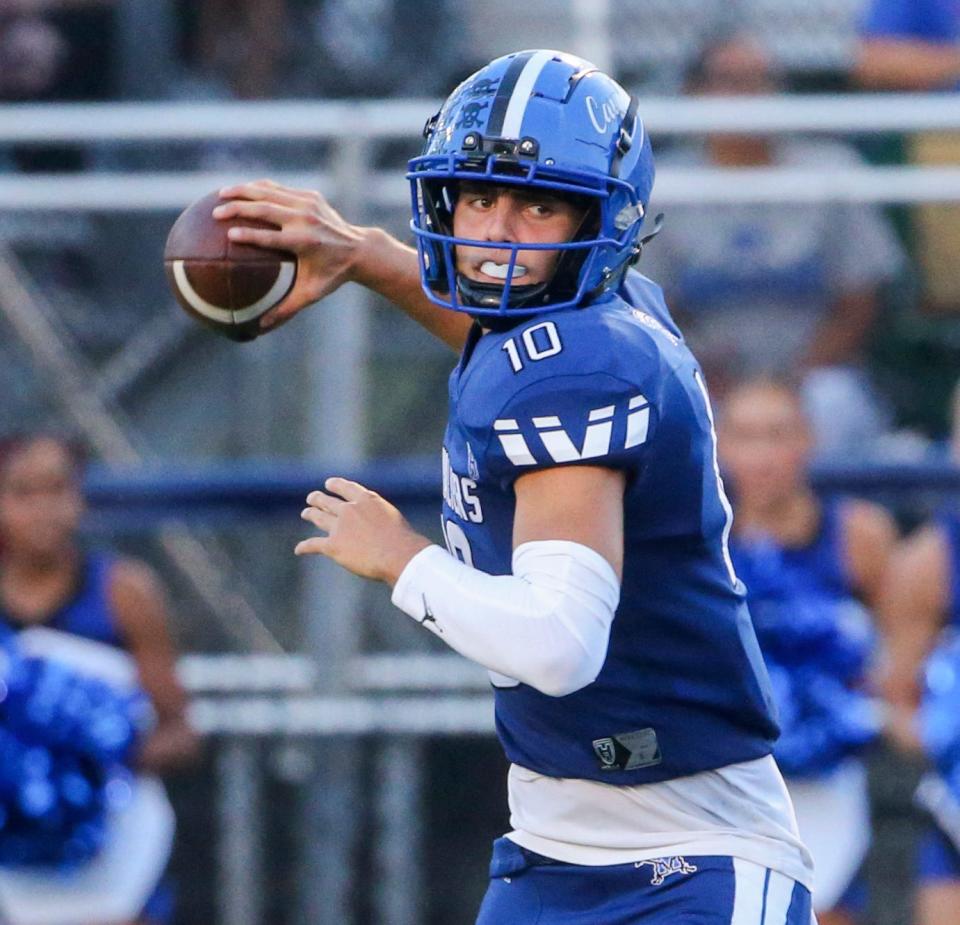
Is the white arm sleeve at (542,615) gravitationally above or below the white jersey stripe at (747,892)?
above

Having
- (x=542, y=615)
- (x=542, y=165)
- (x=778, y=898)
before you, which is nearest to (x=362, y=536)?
(x=542, y=615)

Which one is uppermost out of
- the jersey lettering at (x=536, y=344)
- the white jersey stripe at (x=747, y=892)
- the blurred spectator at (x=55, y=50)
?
the blurred spectator at (x=55, y=50)

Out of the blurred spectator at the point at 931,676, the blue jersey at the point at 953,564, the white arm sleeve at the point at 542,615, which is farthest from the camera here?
the blue jersey at the point at 953,564

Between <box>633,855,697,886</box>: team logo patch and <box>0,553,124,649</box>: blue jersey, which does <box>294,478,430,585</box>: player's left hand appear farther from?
<box>0,553,124,649</box>: blue jersey

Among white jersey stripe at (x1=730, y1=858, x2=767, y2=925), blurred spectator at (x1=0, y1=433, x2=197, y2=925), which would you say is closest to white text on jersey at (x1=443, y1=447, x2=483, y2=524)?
white jersey stripe at (x1=730, y1=858, x2=767, y2=925)

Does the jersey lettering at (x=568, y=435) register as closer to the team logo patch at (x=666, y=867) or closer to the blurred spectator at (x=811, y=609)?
the team logo patch at (x=666, y=867)

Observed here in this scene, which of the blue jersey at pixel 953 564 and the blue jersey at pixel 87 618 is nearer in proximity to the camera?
the blue jersey at pixel 953 564

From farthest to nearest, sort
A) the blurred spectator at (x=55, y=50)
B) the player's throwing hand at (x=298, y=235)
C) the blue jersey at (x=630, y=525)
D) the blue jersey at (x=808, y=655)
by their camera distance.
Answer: the blurred spectator at (x=55, y=50)
the blue jersey at (x=808, y=655)
the player's throwing hand at (x=298, y=235)
the blue jersey at (x=630, y=525)

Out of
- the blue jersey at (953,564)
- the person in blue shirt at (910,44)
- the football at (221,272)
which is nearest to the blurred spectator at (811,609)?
the blue jersey at (953,564)

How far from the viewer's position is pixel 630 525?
317cm

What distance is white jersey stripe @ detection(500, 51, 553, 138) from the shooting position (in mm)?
3193

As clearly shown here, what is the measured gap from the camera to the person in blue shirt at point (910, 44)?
6715mm

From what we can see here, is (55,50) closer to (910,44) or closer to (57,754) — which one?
(57,754)

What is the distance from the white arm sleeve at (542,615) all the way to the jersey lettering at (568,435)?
142 mm
